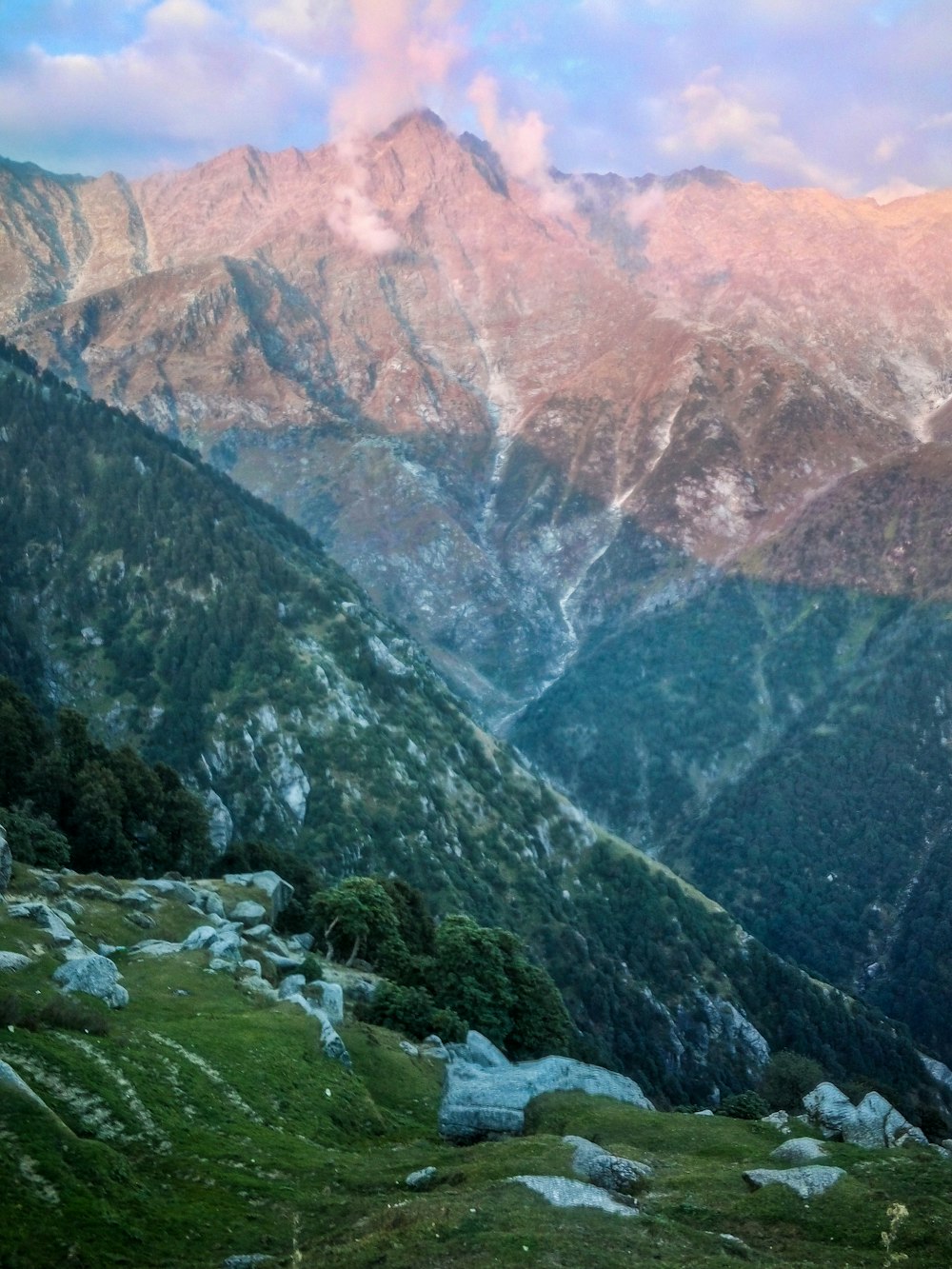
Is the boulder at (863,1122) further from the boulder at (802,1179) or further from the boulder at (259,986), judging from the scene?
Result: the boulder at (259,986)

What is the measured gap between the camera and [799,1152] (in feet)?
120

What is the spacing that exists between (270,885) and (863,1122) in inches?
2372

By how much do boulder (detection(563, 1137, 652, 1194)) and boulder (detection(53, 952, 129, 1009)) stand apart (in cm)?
2157

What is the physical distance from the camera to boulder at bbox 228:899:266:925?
7500 cm

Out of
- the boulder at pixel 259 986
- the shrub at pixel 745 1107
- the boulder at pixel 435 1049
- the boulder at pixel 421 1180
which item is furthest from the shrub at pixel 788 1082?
the boulder at pixel 421 1180

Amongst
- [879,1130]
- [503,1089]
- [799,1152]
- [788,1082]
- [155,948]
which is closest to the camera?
[799,1152]

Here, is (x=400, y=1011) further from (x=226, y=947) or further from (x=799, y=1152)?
(x=799, y=1152)

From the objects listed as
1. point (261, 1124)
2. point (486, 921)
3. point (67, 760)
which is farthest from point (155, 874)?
point (486, 921)

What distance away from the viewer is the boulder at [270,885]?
287 ft

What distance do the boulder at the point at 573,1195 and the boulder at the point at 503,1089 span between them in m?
14.4

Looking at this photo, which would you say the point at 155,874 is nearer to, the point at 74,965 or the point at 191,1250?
the point at 74,965

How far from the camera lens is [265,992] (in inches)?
2073

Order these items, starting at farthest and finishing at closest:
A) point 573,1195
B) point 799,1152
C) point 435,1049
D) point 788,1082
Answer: point 788,1082 → point 435,1049 → point 799,1152 → point 573,1195

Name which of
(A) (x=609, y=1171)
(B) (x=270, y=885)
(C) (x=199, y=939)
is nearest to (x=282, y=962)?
(C) (x=199, y=939)
